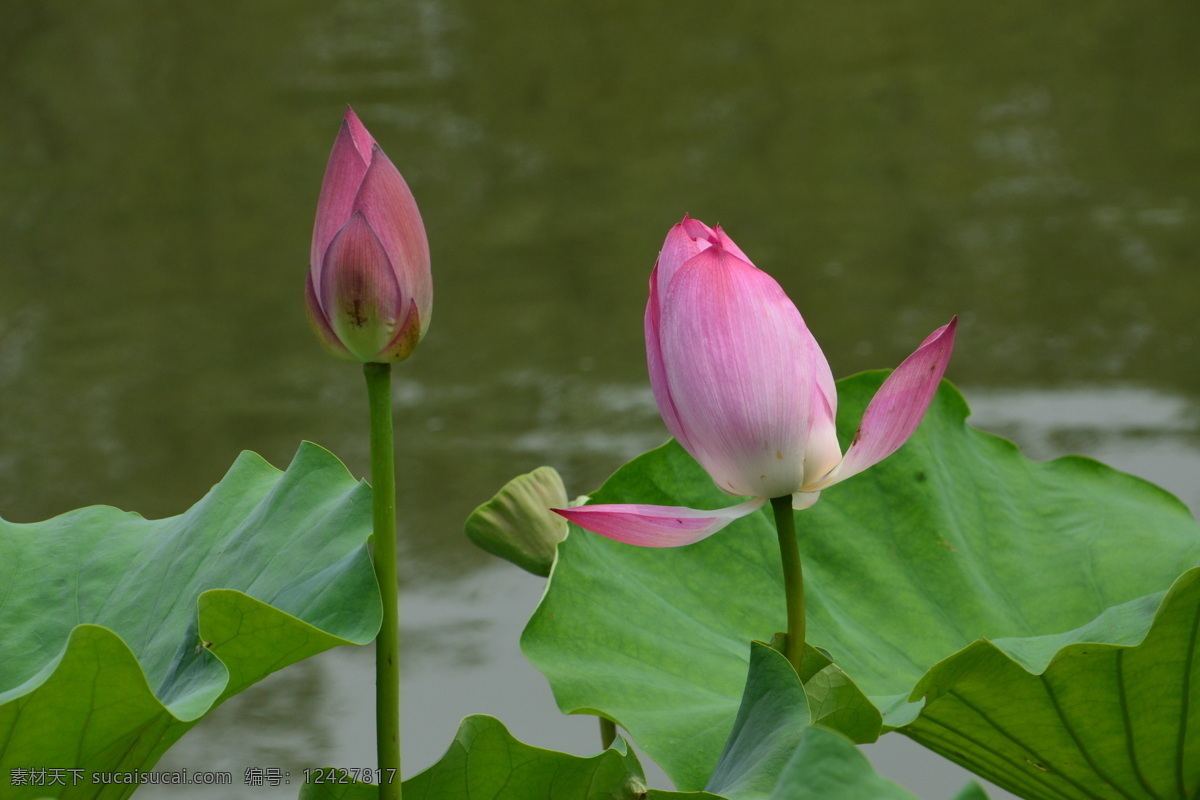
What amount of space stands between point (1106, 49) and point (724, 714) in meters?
2.87

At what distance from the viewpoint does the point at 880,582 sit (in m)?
0.71

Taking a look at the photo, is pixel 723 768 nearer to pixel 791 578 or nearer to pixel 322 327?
pixel 791 578

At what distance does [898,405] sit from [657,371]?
0.08 metres

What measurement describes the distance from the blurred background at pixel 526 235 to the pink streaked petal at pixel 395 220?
1.01 metres

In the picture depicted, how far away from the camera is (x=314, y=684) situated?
1.54 metres

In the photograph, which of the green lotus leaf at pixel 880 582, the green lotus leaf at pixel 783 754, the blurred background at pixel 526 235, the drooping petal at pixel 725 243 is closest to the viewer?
the green lotus leaf at pixel 783 754

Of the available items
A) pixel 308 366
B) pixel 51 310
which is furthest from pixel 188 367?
pixel 51 310

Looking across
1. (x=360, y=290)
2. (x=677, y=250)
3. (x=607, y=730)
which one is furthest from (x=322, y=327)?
(x=607, y=730)

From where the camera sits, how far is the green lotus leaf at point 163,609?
0.45 metres

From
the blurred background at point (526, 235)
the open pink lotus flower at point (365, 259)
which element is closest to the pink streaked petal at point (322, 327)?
the open pink lotus flower at point (365, 259)

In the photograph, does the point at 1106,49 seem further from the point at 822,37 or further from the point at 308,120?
the point at 308,120

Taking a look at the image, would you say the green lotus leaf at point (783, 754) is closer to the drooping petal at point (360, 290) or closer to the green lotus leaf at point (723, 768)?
the green lotus leaf at point (723, 768)

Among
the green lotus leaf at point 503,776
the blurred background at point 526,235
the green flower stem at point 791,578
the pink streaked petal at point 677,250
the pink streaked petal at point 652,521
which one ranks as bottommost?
the green lotus leaf at point 503,776

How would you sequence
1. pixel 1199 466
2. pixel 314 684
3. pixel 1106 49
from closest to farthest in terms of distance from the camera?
pixel 314 684
pixel 1199 466
pixel 1106 49
